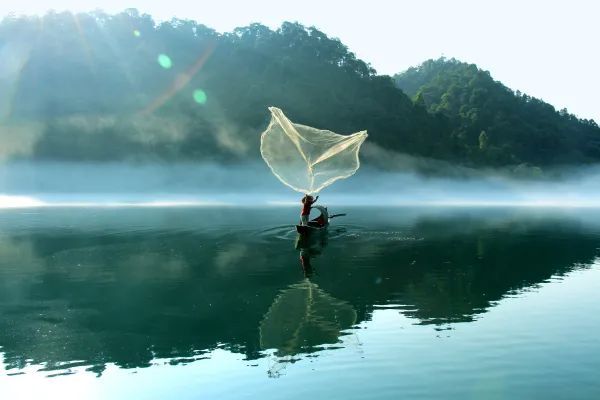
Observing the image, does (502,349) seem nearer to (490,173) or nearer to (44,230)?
(44,230)

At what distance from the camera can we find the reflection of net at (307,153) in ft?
133

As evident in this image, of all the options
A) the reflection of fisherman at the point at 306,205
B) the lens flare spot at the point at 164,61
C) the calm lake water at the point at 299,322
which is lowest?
the calm lake water at the point at 299,322

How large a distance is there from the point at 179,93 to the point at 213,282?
132265 millimetres

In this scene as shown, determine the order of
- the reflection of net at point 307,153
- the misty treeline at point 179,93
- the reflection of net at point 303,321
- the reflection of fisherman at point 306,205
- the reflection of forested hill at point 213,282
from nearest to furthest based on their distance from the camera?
the reflection of net at point 303,321
the reflection of forested hill at point 213,282
the reflection of net at point 307,153
the reflection of fisherman at point 306,205
the misty treeline at point 179,93

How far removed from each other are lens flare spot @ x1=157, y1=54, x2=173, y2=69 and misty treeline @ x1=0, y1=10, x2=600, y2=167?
0.79m

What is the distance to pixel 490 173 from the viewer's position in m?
179

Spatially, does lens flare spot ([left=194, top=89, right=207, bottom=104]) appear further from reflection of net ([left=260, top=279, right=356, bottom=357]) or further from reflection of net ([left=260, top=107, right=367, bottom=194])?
reflection of net ([left=260, top=279, right=356, bottom=357])

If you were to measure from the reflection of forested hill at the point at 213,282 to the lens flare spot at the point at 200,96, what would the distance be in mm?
104599

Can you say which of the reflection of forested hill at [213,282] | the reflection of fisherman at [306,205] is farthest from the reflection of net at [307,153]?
the reflection of forested hill at [213,282]

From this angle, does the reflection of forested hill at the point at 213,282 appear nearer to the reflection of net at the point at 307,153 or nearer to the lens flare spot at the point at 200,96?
the reflection of net at the point at 307,153

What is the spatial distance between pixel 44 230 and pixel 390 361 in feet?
157

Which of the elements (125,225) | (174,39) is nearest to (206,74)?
(174,39)

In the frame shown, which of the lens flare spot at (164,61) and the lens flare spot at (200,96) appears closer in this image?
the lens flare spot at (200,96)

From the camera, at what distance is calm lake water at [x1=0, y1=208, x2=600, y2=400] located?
16016 millimetres
